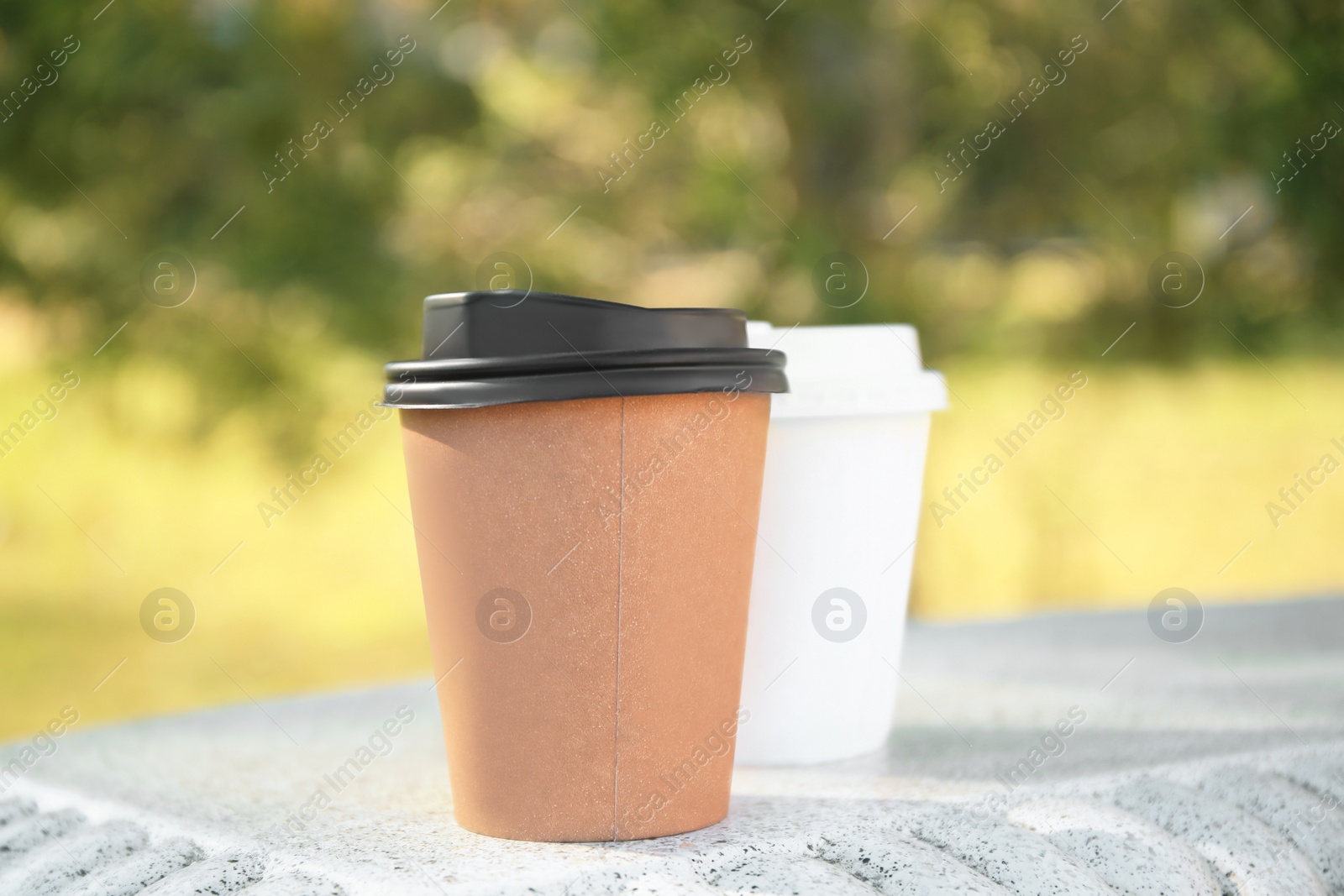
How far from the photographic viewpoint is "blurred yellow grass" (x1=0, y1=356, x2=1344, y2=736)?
19.1 feet

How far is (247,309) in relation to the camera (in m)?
4.24

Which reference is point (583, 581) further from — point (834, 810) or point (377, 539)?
point (377, 539)

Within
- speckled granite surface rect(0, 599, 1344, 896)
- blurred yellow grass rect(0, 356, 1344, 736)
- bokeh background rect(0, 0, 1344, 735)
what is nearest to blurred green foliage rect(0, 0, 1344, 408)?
bokeh background rect(0, 0, 1344, 735)

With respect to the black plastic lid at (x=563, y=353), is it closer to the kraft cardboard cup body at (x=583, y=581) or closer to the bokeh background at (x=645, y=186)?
the kraft cardboard cup body at (x=583, y=581)

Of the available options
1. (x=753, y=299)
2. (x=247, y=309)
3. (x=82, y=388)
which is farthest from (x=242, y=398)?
(x=753, y=299)

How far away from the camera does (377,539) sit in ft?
21.3

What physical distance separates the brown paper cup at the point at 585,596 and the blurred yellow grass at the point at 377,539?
3996mm

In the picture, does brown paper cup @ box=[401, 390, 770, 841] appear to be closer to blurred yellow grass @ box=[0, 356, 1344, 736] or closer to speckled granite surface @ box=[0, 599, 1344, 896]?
speckled granite surface @ box=[0, 599, 1344, 896]

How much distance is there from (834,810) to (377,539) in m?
5.32

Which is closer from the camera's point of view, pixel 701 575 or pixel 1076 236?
pixel 701 575

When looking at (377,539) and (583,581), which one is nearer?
(583,581)

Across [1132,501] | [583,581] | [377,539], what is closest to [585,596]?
[583,581]

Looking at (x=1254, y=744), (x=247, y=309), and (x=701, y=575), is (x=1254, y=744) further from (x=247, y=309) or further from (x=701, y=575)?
(x=247, y=309)

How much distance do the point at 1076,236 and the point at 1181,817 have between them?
355cm
